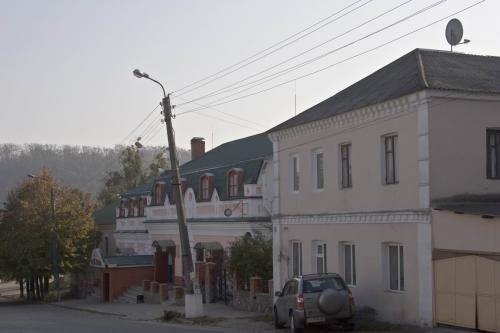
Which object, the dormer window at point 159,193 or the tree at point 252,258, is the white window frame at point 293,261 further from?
the dormer window at point 159,193

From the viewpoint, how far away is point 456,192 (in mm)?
21531

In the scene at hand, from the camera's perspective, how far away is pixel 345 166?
26.1 meters

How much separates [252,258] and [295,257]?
430 cm

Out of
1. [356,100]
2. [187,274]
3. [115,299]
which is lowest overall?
[115,299]

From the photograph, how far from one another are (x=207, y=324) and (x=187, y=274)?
227cm

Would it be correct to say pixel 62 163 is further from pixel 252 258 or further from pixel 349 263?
pixel 349 263

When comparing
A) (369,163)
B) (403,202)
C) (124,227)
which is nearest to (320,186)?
(369,163)

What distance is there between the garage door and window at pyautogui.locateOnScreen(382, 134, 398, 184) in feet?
11.5

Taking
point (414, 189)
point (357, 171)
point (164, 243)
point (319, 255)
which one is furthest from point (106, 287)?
point (414, 189)

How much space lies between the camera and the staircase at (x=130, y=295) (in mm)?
45656

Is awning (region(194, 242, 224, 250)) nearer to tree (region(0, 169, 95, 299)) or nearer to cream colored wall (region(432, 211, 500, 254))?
tree (region(0, 169, 95, 299))

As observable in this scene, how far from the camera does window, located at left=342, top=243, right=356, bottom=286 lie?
2573 centimetres

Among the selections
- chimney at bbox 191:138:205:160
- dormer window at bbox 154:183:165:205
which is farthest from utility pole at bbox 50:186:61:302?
chimney at bbox 191:138:205:160

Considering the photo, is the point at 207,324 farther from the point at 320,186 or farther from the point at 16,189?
the point at 16,189
